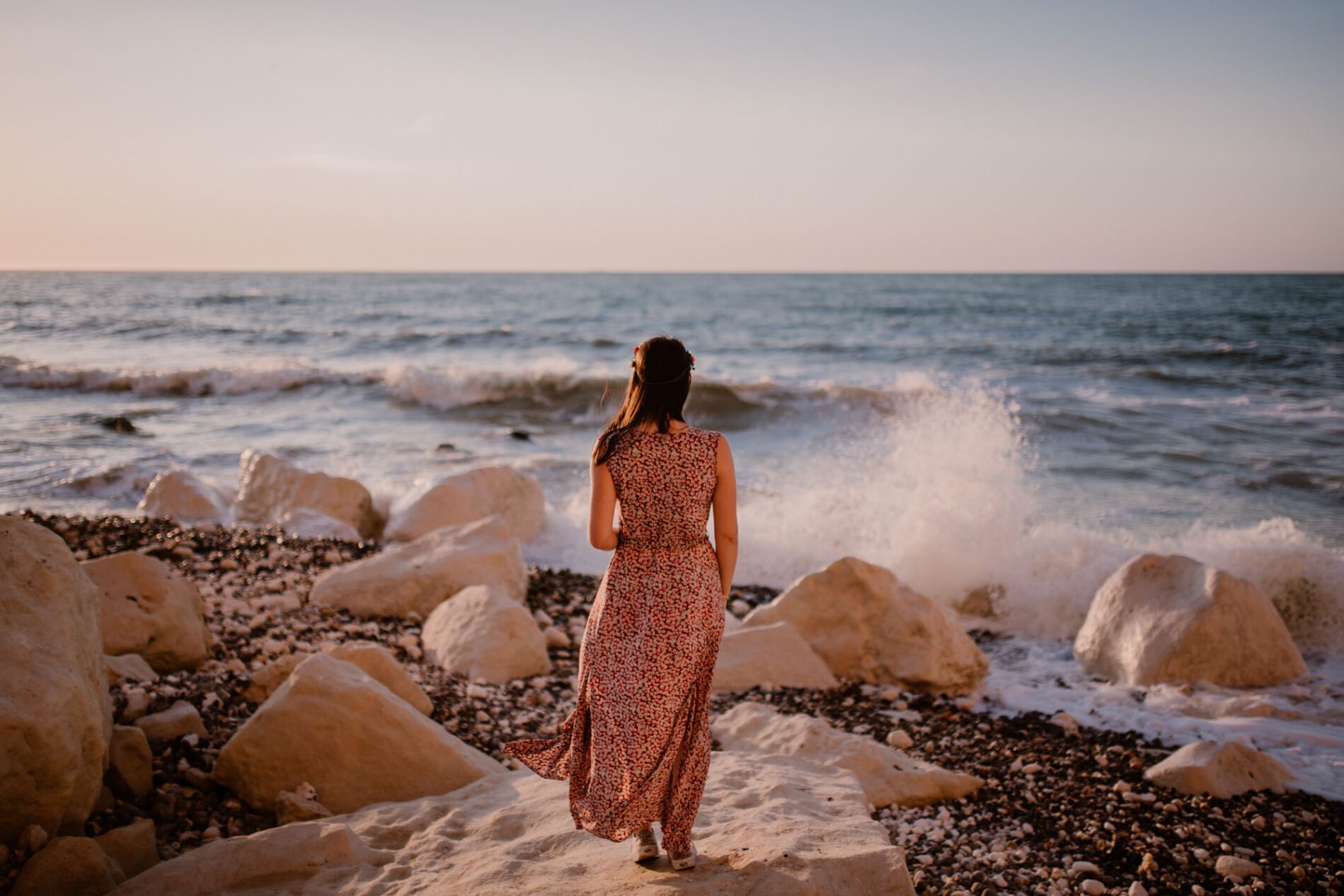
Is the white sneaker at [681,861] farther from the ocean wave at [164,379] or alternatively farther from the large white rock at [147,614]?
the ocean wave at [164,379]

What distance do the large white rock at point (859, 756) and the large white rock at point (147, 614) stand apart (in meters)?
3.01

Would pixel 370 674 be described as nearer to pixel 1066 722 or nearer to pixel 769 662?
pixel 769 662

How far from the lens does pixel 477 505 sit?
870 cm

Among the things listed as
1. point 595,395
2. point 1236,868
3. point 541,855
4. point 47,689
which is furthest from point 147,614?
point 595,395

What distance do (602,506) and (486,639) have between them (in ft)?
9.54

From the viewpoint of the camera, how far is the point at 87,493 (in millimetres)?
10391

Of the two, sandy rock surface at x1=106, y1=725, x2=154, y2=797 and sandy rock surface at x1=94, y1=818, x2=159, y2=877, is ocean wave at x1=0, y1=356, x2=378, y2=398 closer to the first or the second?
sandy rock surface at x1=106, y1=725, x2=154, y2=797

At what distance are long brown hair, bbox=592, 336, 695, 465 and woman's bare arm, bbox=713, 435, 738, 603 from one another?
0.70 ft

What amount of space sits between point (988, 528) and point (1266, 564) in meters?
2.20

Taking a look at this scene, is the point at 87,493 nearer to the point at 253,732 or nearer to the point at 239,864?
the point at 253,732

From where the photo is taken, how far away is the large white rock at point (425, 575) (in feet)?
20.4

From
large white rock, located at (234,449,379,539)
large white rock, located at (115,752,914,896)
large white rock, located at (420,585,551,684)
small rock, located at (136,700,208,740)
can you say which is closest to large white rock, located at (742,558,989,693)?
large white rock, located at (420,585,551,684)

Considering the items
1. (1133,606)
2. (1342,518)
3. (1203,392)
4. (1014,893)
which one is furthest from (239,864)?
(1203,392)

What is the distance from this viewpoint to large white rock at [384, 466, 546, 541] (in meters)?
8.45
